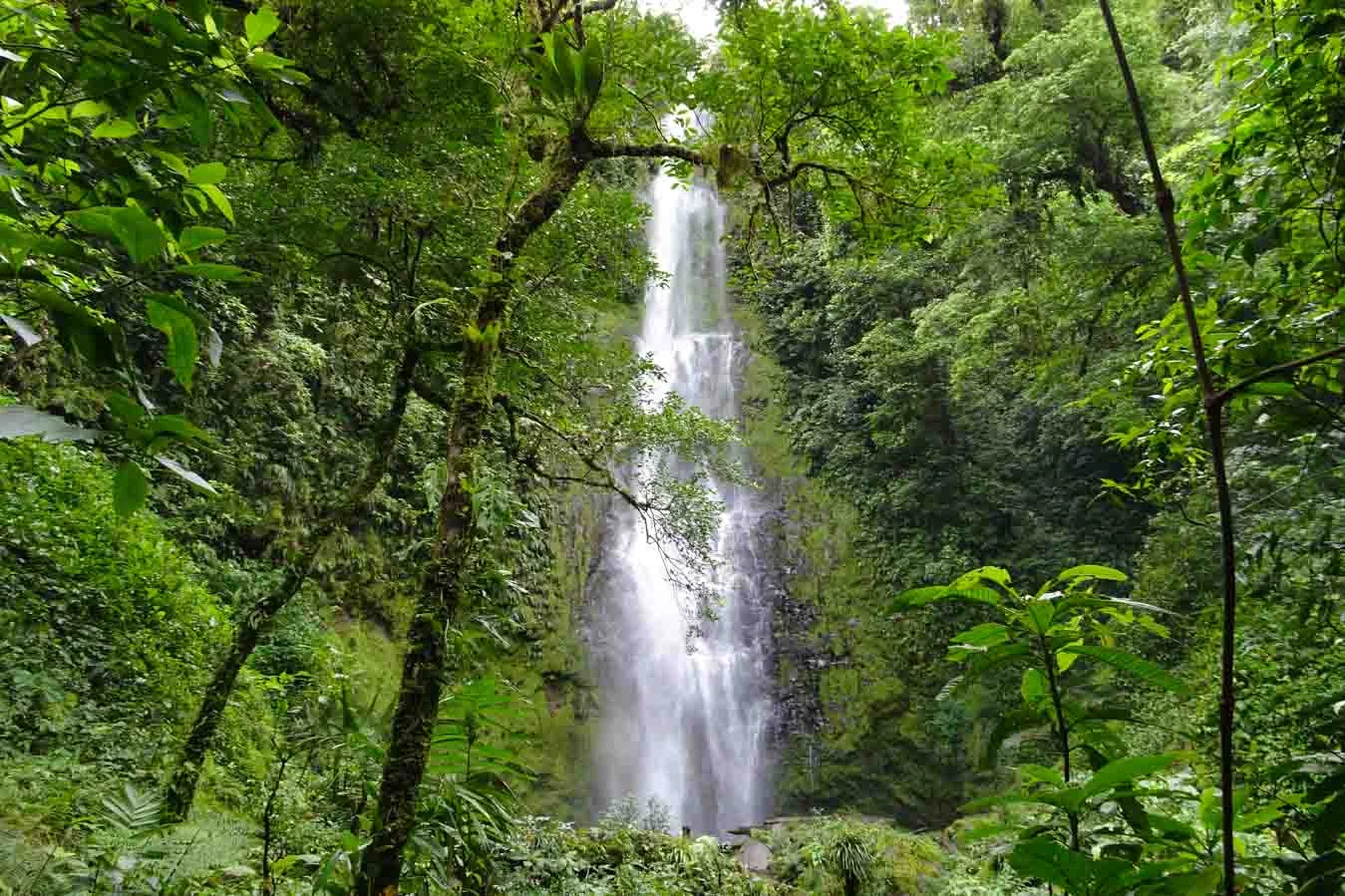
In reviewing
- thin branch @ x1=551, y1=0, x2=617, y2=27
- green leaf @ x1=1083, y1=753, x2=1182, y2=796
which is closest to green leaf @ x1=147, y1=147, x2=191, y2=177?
green leaf @ x1=1083, y1=753, x2=1182, y2=796

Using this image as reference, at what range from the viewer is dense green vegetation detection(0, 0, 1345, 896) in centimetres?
115

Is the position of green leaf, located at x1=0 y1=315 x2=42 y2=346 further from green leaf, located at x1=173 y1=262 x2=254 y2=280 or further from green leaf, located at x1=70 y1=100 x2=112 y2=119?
green leaf, located at x1=70 y1=100 x2=112 y2=119

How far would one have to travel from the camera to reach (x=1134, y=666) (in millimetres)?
1110

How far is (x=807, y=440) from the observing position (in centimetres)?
1477

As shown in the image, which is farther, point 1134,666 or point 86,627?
point 86,627

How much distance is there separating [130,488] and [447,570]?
1753 mm

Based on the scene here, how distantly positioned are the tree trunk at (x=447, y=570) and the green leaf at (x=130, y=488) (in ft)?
5.51

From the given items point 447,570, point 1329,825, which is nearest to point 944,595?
point 1329,825

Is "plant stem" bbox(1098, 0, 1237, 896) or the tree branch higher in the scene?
the tree branch

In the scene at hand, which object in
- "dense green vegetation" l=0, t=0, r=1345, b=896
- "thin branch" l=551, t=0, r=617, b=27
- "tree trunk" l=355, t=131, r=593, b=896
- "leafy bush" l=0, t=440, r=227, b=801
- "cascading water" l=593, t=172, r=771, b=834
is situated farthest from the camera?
"cascading water" l=593, t=172, r=771, b=834

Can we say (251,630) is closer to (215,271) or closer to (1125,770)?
(215,271)

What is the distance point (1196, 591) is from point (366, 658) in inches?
377

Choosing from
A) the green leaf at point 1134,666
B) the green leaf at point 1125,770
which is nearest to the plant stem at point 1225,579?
the green leaf at point 1125,770

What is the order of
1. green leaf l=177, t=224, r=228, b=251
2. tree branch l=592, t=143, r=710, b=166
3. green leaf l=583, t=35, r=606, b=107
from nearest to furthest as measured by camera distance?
green leaf l=177, t=224, r=228, b=251
green leaf l=583, t=35, r=606, b=107
tree branch l=592, t=143, r=710, b=166
